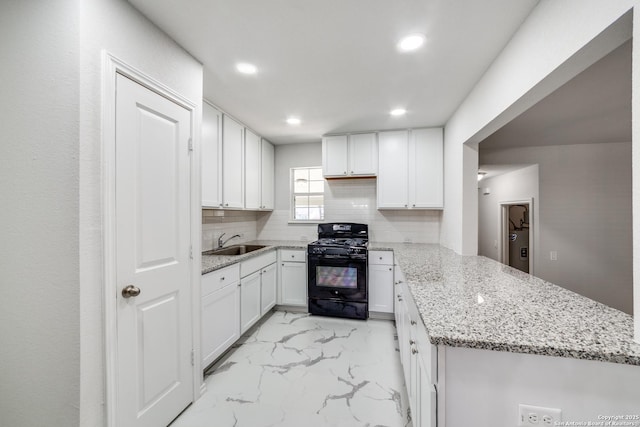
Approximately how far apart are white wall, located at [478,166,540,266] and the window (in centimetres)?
317

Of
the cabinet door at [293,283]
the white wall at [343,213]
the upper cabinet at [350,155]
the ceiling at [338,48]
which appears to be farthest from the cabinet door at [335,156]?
the cabinet door at [293,283]

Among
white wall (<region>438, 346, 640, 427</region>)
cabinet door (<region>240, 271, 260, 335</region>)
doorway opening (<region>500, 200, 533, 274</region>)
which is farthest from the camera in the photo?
doorway opening (<region>500, 200, 533, 274</region>)

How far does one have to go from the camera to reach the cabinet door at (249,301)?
2705mm

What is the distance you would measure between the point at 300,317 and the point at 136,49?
3033mm

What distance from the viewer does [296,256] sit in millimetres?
3543

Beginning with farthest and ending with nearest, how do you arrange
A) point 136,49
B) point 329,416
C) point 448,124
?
point 448,124 → point 329,416 → point 136,49

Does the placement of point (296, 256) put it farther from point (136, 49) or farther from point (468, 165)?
point (136, 49)

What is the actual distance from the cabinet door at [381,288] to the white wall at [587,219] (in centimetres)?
245

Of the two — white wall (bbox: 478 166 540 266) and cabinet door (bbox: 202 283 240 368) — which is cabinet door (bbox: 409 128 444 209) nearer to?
white wall (bbox: 478 166 540 266)

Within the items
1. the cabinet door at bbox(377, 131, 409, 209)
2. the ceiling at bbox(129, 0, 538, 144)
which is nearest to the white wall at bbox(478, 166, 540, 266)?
the cabinet door at bbox(377, 131, 409, 209)

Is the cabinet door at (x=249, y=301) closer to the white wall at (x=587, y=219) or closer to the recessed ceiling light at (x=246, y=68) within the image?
the recessed ceiling light at (x=246, y=68)

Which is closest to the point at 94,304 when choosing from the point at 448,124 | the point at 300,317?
the point at 300,317

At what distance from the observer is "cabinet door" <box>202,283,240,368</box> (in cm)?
214

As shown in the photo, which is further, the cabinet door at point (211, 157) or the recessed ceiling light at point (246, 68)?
the cabinet door at point (211, 157)
